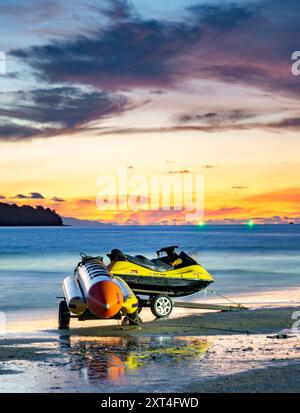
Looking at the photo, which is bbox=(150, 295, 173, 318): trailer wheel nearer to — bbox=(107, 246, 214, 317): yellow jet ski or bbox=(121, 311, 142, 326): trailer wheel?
bbox=(107, 246, 214, 317): yellow jet ski

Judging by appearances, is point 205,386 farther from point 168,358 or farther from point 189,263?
point 189,263

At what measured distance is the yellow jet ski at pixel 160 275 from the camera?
18.9 metres

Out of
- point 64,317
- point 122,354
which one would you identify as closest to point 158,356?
point 122,354

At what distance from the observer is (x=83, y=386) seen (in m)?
9.93

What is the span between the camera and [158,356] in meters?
12.3

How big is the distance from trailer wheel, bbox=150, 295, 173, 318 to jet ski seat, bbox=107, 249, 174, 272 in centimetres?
86

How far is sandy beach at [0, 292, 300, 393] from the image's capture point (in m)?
10.1

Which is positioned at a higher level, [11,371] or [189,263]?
[189,263]

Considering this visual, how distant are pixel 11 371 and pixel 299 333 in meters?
6.44

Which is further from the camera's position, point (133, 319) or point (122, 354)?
point (133, 319)

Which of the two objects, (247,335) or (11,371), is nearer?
(11,371)

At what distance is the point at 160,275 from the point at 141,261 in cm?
63

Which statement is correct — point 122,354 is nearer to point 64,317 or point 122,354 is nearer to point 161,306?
point 64,317
